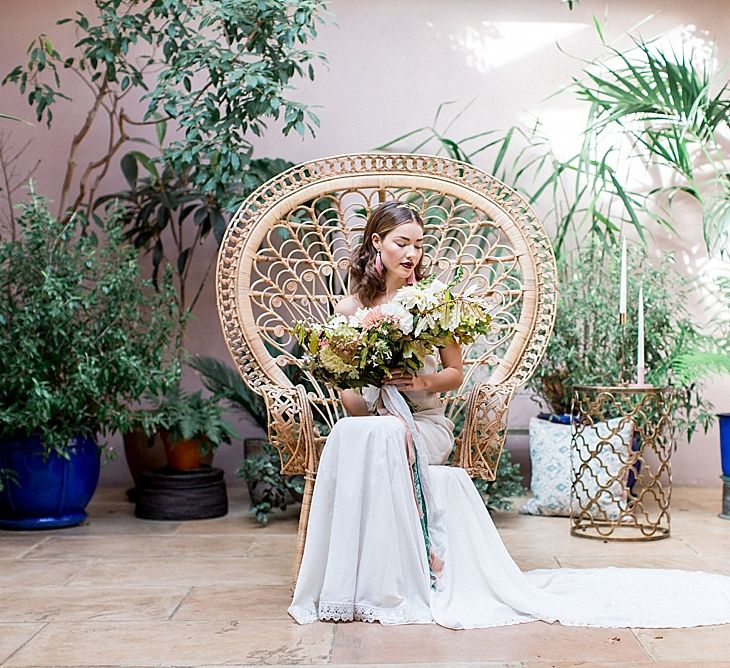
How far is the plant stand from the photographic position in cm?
445

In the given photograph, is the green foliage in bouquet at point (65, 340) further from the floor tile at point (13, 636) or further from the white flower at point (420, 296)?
the white flower at point (420, 296)

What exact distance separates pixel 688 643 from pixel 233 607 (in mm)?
1215

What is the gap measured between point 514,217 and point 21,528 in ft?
7.52

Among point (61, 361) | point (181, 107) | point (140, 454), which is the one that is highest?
point (181, 107)

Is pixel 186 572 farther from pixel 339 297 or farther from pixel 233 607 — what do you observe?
pixel 339 297

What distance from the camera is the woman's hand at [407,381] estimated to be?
2992 mm

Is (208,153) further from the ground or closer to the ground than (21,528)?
further from the ground

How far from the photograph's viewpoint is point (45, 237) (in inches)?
161

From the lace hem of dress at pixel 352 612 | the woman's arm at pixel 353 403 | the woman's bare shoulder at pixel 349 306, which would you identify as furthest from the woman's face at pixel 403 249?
the lace hem of dress at pixel 352 612

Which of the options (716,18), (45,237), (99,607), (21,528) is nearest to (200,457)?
(21,528)

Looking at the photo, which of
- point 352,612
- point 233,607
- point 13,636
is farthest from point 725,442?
point 13,636

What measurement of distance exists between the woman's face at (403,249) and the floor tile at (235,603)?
1.02 meters

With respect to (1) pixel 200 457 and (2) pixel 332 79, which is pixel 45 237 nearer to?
(1) pixel 200 457

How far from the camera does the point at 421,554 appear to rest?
2.83 m
